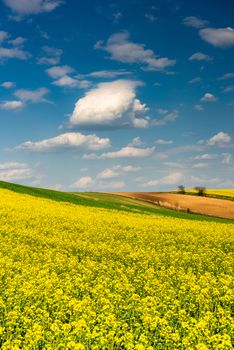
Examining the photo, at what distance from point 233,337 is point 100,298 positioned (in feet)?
11.9

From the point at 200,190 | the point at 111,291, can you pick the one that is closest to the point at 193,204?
the point at 200,190

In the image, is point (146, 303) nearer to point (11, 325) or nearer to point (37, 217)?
point (11, 325)

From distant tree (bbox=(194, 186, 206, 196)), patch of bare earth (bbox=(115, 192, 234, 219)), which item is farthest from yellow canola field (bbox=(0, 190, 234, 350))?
distant tree (bbox=(194, 186, 206, 196))

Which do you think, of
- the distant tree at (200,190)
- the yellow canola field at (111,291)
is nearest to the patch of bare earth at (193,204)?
the distant tree at (200,190)

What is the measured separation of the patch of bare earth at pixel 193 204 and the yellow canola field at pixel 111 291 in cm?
3228

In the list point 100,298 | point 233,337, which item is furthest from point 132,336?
point 100,298

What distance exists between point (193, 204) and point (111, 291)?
5044cm

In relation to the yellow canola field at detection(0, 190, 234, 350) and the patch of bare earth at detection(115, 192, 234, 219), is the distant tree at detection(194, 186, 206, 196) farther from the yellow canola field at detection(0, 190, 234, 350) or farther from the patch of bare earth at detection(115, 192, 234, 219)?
the yellow canola field at detection(0, 190, 234, 350)

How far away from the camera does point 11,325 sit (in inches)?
355

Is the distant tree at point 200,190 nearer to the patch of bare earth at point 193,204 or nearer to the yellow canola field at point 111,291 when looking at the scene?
the patch of bare earth at point 193,204

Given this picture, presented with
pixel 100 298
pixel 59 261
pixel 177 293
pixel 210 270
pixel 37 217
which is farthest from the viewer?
pixel 37 217

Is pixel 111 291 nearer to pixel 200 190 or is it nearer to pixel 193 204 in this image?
pixel 193 204

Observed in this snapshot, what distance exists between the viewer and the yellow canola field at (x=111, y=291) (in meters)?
8.35

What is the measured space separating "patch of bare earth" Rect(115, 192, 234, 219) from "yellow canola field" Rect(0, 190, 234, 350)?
106ft
